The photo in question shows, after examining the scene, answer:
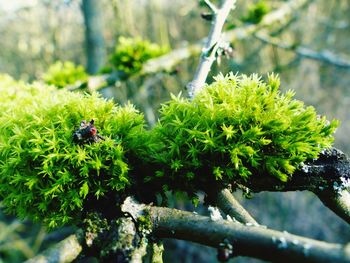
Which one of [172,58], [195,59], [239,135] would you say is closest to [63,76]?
[172,58]

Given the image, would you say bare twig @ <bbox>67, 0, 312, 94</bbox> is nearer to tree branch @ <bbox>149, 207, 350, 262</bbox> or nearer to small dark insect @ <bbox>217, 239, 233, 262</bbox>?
tree branch @ <bbox>149, 207, 350, 262</bbox>

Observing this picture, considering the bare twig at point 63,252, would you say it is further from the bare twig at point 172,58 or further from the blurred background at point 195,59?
the blurred background at point 195,59

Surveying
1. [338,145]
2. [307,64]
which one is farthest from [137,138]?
[338,145]

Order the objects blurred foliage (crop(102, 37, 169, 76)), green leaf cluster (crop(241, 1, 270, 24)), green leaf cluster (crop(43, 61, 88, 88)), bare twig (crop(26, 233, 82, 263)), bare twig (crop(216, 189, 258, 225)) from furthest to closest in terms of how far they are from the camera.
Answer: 1. green leaf cluster (crop(241, 1, 270, 24))
2. blurred foliage (crop(102, 37, 169, 76))
3. green leaf cluster (crop(43, 61, 88, 88))
4. bare twig (crop(216, 189, 258, 225))
5. bare twig (crop(26, 233, 82, 263))

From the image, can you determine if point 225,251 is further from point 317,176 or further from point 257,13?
point 257,13

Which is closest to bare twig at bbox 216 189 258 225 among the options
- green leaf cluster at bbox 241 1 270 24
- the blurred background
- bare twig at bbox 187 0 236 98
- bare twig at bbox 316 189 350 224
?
bare twig at bbox 316 189 350 224

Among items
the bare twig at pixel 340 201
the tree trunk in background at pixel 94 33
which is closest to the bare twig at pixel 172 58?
the tree trunk in background at pixel 94 33

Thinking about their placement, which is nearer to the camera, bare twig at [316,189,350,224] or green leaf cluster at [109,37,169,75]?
bare twig at [316,189,350,224]

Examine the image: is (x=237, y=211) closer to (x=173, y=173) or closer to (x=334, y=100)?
(x=173, y=173)

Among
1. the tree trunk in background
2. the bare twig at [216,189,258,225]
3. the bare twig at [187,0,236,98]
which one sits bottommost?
the bare twig at [216,189,258,225]
